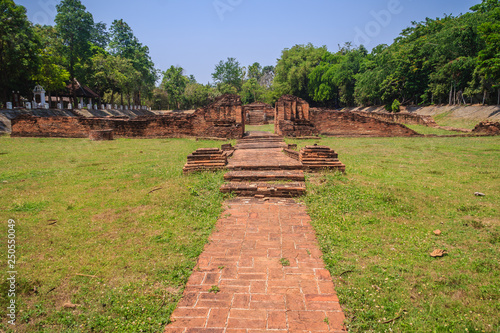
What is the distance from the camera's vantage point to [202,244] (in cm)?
350

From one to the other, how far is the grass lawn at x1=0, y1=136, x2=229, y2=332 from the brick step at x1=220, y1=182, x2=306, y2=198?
345mm

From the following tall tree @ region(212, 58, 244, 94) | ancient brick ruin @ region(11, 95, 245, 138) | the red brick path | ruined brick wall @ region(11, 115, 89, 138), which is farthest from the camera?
tall tree @ region(212, 58, 244, 94)

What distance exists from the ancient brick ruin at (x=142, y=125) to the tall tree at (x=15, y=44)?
315 inches

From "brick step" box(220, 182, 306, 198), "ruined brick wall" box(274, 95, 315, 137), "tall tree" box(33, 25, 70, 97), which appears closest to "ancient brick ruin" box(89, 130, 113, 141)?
"ruined brick wall" box(274, 95, 315, 137)

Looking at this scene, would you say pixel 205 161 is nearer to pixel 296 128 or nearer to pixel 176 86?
pixel 296 128

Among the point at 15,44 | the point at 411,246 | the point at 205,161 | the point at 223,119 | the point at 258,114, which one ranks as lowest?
the point at 411,246

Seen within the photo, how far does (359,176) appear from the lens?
660cm

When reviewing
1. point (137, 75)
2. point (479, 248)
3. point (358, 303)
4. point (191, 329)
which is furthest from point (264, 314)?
point (137, 75)

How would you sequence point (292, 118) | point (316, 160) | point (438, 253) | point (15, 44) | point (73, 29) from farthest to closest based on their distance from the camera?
point (73, 29) → point (15, 44) → point (292, 118) → point (316, 160) → point (438, 253)

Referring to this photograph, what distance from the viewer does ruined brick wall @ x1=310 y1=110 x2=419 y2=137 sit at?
53.2 feet

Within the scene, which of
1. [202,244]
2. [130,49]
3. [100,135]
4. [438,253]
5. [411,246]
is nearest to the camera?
[438,253]

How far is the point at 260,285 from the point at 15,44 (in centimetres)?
2653

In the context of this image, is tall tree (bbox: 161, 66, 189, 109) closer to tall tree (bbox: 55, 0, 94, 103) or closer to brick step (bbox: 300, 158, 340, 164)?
tall tree (bbox: 55, 0, 94, 103)

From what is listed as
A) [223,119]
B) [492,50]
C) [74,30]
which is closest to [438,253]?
[223,119]
